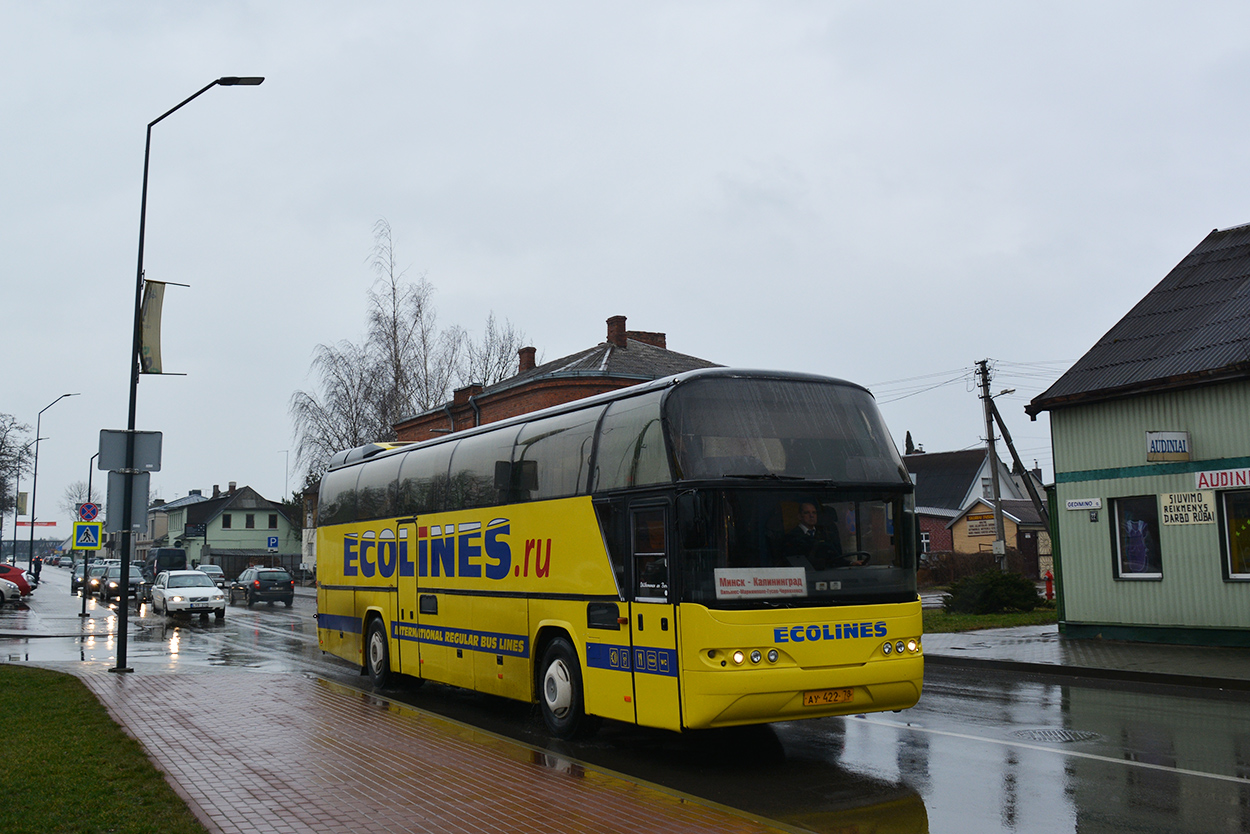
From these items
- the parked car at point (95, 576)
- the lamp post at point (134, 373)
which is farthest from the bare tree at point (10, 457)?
the lamp post at point (134, 373)

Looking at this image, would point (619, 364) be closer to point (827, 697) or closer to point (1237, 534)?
point (1237, 534)

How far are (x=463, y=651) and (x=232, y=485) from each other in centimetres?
12548

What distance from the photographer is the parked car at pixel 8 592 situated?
127 feet

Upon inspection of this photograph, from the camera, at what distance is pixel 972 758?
8719 millimetres

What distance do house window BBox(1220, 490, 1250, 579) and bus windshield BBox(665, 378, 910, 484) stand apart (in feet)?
35.4

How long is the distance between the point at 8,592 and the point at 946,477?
56.6 m

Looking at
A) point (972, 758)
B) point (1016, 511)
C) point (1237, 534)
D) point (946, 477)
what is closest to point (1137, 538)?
point (1237, 534)

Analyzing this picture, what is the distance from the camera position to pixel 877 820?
22.5 feet

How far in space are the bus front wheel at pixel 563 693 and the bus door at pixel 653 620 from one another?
115 cm

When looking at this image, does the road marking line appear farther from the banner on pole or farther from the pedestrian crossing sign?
the pedestrian crossing sign

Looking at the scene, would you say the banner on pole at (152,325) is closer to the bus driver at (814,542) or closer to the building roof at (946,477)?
the bus driver at (814,542)

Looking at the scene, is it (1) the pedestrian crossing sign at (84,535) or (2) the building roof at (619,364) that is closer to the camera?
(1) the pedestrian crossing sign at (84,535)

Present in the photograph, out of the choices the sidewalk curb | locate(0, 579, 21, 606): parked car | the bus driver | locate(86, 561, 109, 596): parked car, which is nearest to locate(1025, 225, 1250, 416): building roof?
the sidewalk curb

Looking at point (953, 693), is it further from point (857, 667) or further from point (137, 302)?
point (137, 302)
